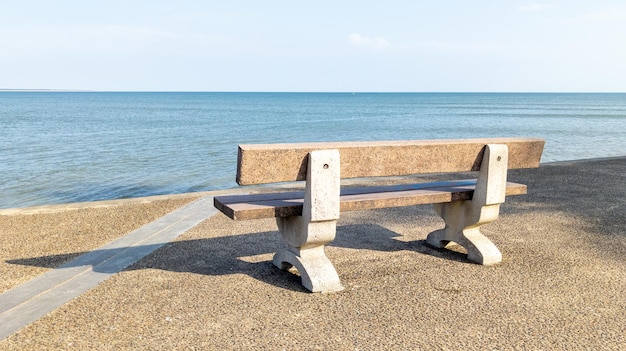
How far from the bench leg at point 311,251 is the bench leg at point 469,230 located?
1.50 meters

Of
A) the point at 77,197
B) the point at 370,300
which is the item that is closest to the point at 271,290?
the point at 370,300

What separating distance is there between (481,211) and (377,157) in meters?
1.33

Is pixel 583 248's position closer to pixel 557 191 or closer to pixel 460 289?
pixel 460 289

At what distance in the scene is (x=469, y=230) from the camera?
17.5 feet

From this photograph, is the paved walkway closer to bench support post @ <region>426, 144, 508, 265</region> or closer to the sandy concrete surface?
the sandy concrete surface

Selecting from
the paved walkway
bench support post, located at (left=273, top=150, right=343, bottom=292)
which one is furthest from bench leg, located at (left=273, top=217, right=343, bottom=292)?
the paved walkway

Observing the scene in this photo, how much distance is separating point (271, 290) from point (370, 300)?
0.81m

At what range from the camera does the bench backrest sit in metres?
4.00

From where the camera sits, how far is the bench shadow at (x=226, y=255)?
16.2 feet

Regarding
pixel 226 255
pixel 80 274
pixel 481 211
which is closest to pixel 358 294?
pixel 481 211

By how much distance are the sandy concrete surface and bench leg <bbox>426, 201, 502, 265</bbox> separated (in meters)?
0.14

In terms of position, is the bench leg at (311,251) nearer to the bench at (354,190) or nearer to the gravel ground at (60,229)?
the bench at (354,190)

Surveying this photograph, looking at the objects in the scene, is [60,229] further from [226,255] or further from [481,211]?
[481,211]

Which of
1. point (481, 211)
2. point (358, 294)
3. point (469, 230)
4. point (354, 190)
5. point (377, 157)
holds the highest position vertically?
point (377, 157)
